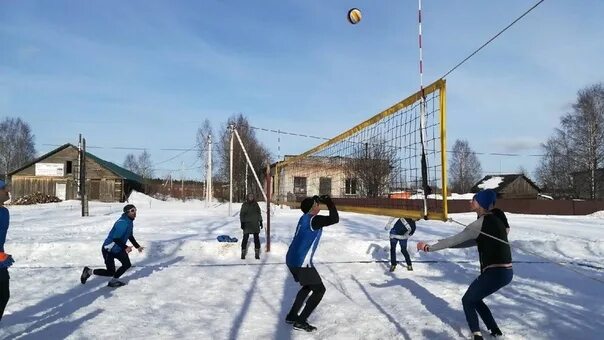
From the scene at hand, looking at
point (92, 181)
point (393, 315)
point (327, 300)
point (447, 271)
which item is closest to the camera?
point (393, 315)

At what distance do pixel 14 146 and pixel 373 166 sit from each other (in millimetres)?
80634

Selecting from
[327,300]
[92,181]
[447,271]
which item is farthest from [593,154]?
[92,181]

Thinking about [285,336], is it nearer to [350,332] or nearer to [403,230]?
[350,332]

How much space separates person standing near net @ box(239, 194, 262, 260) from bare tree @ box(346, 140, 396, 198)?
9.11ft

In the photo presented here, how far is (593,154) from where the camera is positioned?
43.4 m

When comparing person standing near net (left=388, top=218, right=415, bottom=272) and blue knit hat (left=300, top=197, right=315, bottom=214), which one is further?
person standing near net (left=388, top=218, right=415, bottom=272)

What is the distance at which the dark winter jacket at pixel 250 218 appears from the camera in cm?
1234

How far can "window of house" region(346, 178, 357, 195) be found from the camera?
1082 cm

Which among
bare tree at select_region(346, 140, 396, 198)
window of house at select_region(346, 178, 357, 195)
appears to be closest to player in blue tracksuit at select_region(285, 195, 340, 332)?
bare tree at select_region(346, 140, 396, 198)

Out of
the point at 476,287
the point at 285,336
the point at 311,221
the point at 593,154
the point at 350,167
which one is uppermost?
the point at 593,154

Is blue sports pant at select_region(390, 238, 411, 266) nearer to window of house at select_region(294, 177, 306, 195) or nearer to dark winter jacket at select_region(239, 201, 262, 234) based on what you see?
dark winter jacket at select_region(239, 201, 262, 234)

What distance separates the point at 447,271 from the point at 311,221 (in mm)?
5621

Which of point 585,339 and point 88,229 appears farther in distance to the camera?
point 88,229

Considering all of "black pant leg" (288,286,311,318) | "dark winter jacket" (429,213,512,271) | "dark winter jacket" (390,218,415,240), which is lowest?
"black pant leg" (288,286,311,318)
